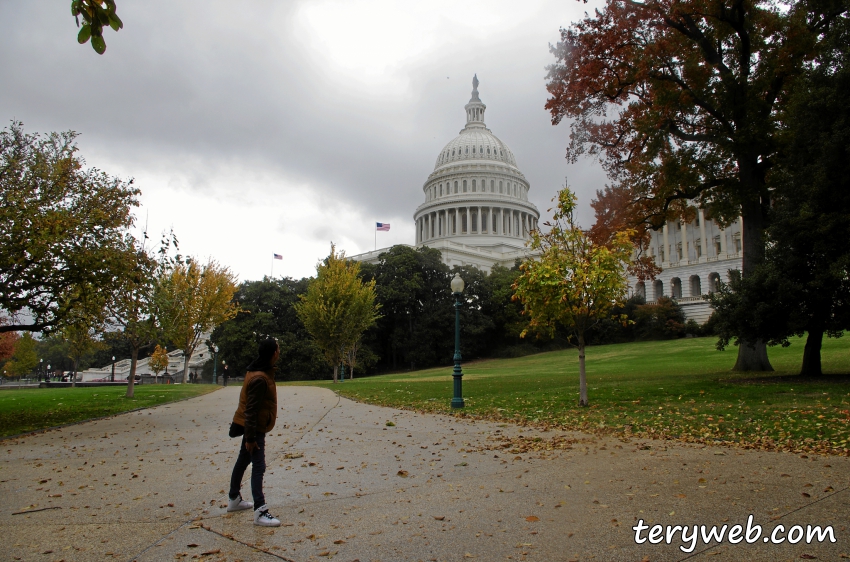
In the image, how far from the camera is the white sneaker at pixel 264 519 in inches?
228

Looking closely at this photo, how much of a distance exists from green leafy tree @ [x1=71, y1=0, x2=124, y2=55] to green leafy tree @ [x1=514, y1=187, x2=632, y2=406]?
1178 centimetres

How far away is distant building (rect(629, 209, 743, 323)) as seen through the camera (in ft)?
259

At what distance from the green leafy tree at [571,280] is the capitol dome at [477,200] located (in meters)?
92.6

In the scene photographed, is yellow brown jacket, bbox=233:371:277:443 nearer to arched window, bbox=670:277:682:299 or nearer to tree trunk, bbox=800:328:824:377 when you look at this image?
tree trunk, bbox=800:328:824:377

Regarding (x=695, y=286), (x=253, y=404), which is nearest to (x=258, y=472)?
(x=253, y=404)

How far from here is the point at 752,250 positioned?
71.3ft

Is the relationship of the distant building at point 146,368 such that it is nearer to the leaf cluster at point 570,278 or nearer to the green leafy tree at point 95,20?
the leaf cluster at point 570,278

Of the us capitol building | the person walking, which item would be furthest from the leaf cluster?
the us capitol building

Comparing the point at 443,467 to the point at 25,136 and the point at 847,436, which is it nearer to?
the point at 847,436

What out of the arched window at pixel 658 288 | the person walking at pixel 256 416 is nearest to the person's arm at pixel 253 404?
the person walking at pixel 256 416

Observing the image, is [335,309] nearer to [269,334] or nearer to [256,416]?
[269,334]

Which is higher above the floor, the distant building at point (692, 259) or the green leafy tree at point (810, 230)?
the distant building at point (692, 259)

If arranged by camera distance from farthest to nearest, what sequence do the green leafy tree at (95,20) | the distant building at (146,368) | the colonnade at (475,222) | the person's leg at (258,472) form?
the colonnade at (475,222), the distant building at (146,368), the person's leg at (258,472), the green leafy tree at (95,20)

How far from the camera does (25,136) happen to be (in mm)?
16359
